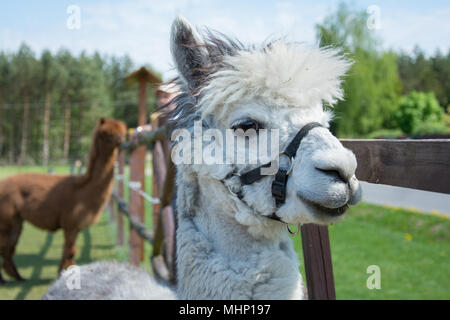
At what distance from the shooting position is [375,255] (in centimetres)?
637

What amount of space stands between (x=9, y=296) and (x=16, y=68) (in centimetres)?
4888

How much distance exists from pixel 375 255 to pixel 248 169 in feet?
17.9

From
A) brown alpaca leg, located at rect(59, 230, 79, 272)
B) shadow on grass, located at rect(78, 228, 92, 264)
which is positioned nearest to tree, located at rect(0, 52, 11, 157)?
shadow on grass, located at rect(78, 228, 92, 264)

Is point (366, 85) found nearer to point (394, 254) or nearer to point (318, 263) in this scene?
point (394, 254)

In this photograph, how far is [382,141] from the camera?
148 cm

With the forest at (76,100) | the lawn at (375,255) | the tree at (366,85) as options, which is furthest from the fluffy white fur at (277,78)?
the forest at (76,100)

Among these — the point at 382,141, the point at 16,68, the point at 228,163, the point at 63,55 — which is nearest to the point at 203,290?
the point at 228,163

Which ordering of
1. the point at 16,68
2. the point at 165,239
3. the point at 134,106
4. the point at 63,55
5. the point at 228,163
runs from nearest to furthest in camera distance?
1. the point at 228,163
2. the point at 165,239
3. the point at 16,68
4. the point at 63,55
5. the point at 134,106

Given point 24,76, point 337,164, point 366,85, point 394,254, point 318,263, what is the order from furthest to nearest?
point 24,76 < point 366,85 < point 394,254 < point 318,263 < point 337,164

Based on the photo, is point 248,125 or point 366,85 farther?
point 366,85

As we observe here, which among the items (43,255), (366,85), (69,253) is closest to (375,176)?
(69,253)

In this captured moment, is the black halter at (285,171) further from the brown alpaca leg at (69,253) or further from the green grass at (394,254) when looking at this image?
the brown alpaca leg at (69,253)
